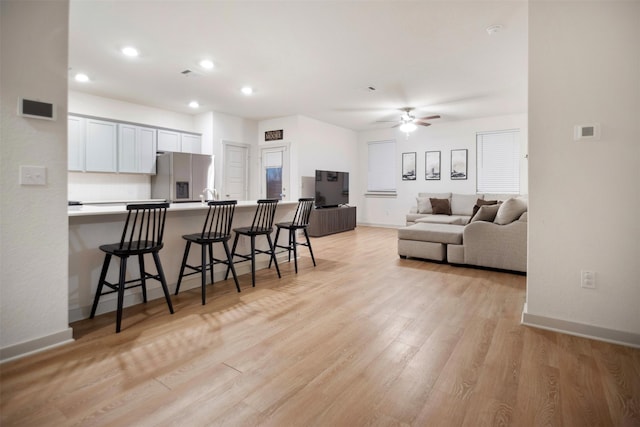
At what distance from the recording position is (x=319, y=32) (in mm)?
3418

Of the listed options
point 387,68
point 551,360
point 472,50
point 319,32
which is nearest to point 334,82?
point 387,68

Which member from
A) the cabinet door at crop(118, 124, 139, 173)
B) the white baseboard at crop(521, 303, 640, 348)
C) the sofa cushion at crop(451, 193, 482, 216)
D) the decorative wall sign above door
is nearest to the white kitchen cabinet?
the cabinet door at crop(118, 124, 139, 173)

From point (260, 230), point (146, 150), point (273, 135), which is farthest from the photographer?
point (273, 135)

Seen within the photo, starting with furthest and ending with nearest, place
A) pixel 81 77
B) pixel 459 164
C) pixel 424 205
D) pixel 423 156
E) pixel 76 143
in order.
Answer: pixel 423 156 → pixel 459 164 → pixel 424 205 → pixel 76 143 → pixel 81 77

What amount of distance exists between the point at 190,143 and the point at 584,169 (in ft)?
21.6

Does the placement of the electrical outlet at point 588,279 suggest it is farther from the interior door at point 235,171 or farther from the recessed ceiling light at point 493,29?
the interior door at point 235,171

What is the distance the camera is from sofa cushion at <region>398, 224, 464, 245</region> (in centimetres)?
455

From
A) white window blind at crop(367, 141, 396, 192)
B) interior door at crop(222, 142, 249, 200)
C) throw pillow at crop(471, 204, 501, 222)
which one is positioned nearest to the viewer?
throw pillow at crop(471, 204, 501, 222)

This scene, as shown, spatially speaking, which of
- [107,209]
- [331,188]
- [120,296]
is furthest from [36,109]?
[331,188]

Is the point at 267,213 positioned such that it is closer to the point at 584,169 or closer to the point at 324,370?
the point at 324,370

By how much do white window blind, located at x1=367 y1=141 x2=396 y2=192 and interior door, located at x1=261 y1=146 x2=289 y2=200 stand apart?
291 cm

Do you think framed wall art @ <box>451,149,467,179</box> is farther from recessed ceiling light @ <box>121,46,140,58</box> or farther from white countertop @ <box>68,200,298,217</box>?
recessed ceiling light @ <box>121,46,140,58</box>

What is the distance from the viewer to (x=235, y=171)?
292 inches

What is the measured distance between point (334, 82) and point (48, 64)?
3625 millimetres
